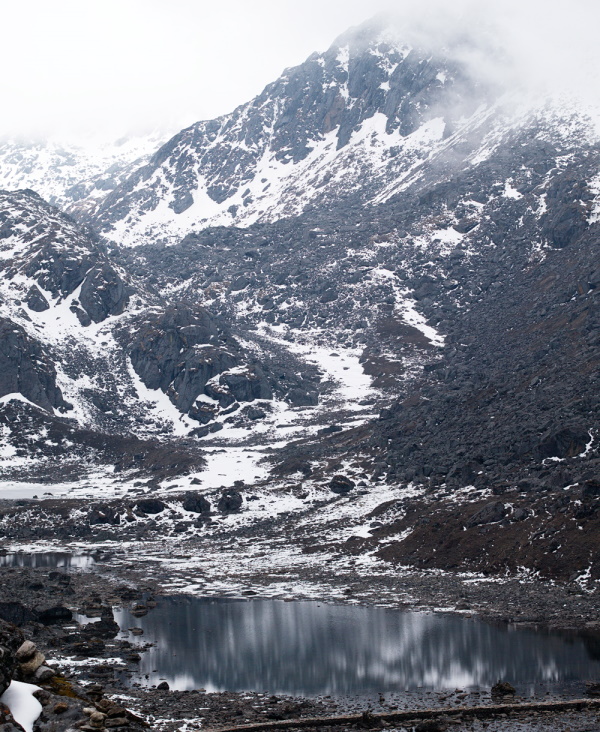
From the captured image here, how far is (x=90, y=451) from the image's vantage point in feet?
472

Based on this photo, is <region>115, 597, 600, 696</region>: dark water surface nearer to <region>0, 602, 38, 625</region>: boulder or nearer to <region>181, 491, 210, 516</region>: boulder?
<region>0, 602, 38, 625</region>: boulder

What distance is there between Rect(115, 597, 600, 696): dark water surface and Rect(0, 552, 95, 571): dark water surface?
22.9m

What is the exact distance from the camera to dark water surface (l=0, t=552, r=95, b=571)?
3196 inches

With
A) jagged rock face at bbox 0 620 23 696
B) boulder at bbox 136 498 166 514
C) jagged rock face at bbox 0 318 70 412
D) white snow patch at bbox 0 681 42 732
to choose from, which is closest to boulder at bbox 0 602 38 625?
jagged rock face at bbox 0 620 23 696

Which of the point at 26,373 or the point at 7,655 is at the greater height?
the point at 26,373

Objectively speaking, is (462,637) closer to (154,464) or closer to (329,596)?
(329,596)

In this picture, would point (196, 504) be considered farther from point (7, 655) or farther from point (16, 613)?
point (7, 655)

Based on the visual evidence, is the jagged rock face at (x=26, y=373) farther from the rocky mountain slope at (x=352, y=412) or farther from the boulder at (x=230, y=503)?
the boulder at (x=230, y=503)

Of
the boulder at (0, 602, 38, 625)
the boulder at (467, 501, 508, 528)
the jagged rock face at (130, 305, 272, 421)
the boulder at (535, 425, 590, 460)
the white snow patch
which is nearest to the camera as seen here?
the white snow patch

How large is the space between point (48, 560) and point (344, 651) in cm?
4371

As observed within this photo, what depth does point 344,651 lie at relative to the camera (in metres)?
50.6

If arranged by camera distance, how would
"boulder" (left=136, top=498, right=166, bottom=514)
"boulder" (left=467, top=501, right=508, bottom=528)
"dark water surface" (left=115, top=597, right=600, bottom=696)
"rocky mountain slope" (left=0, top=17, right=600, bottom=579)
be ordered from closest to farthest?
"dark water surface" (left=115, top=597, right=600, bottom=696), "boulder" (left=467, top=501, right=508, bottom=528), "rocky mountain slope" (left=0, top=17, right=600, bottom=579), "boulder" (left=136, top=498, right=166, bottom=514)

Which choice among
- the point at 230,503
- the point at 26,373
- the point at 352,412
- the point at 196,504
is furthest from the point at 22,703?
the point at 26,373

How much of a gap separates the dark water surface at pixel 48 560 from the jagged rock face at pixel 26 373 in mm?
71883
